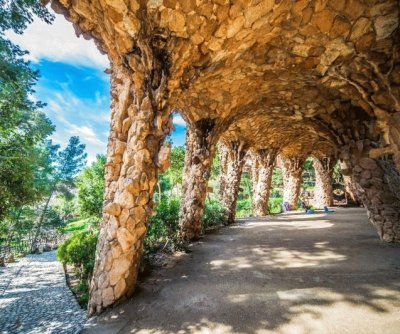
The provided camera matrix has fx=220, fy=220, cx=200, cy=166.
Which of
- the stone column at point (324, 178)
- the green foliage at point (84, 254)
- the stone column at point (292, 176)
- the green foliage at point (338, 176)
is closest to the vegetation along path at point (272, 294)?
the green foliage at point (84, 254)

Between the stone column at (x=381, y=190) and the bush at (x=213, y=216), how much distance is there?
4633 millimetres

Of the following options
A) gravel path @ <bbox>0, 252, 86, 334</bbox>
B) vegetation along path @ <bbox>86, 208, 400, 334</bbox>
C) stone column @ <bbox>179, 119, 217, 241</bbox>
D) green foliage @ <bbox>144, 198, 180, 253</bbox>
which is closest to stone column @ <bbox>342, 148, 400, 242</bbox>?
vegetation along path @ <bbox>86, 208, 400, 334</bbox>

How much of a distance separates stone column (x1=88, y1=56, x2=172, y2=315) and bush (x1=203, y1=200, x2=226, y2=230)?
4880mm

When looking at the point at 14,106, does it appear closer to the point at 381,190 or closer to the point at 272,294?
the point at 272,294

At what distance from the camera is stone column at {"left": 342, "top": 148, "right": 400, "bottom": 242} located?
182 inches

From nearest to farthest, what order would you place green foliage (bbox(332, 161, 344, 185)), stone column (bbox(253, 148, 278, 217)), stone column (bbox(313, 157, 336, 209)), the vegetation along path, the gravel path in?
the vegetation along path
the gravel path
stone column (bbox(253, 148, 278, 217))
stone column (bbox(313, 157, 336, 209))
green foliage (bbox(332, 161, 344, 185))

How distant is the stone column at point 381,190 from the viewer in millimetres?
4630

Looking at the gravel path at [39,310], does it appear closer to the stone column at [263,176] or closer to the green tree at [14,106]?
the green tree at [14,106]

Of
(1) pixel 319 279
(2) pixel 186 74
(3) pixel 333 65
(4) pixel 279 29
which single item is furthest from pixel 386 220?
(2) pixel 186 74

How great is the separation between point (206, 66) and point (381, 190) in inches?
179

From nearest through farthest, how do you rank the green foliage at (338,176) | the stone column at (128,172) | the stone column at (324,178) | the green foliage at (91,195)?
the stone column at (128,172), the green foliage at (91,195), the stone column at (324,178), the green foliage at (338,176)

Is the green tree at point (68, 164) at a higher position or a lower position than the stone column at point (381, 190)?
higher

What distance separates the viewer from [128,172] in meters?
3.04

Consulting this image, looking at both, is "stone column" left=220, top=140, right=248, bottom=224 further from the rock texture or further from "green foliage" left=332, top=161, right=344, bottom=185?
"green foliage" left=332, top=161, right=344, bottom=185
